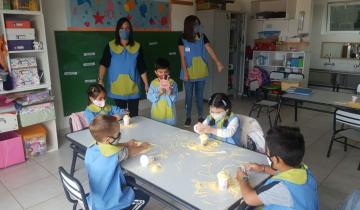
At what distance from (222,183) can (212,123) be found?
867 millimetres

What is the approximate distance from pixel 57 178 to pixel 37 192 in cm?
28

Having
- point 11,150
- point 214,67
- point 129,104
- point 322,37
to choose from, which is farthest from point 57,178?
point 322,37

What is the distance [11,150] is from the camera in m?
3.10

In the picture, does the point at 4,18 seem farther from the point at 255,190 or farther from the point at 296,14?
the point at 296,14

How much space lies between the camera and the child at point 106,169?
5.16 ft

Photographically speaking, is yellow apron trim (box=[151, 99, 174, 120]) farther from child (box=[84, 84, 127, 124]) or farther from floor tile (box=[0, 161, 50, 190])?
floor tile (box=[0, 161, 50, 190])

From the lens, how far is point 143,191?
5.57ft

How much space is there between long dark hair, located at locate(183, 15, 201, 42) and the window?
437 cm

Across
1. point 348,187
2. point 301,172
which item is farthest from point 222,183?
A: point 348,187

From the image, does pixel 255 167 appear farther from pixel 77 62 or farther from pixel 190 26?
pixel 77 62

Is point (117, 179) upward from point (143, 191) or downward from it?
upward

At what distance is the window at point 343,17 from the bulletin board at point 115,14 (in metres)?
4.09

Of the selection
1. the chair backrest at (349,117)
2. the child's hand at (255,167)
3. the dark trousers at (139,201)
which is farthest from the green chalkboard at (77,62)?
the chair backrest at (349,117)

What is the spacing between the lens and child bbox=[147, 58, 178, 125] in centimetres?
282
